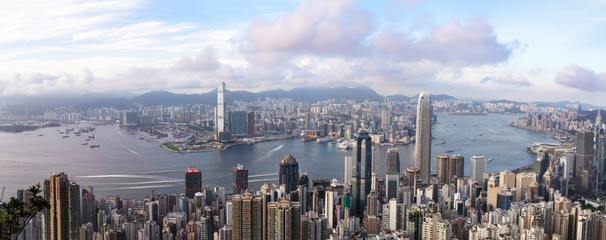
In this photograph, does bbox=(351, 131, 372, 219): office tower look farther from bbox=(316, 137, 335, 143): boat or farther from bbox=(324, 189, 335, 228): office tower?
bbox=(316, 137, 335, 143): boat

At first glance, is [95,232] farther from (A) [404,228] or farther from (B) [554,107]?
(B) [554,107]

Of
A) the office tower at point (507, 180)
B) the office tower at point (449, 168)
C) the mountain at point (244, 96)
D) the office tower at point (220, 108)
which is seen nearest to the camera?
the office tower at point (507, 180)

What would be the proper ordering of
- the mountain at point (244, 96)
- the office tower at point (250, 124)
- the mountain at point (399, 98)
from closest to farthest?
the mountain at point (399, 98)
the mountain at point (244, 96)
the office tower at point (250, 124)

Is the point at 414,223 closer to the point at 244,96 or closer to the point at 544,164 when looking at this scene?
the point at 544,164

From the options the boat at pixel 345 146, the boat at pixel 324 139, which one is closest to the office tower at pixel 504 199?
the boat at pixel 345 146

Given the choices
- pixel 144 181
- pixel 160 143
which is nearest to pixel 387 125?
pixel 160 143

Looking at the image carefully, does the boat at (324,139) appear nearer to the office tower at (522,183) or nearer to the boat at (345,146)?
the boat at (345,146)

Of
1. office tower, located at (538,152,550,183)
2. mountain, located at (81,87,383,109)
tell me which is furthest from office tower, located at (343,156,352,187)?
mountain, located at (81,87,383,109)
